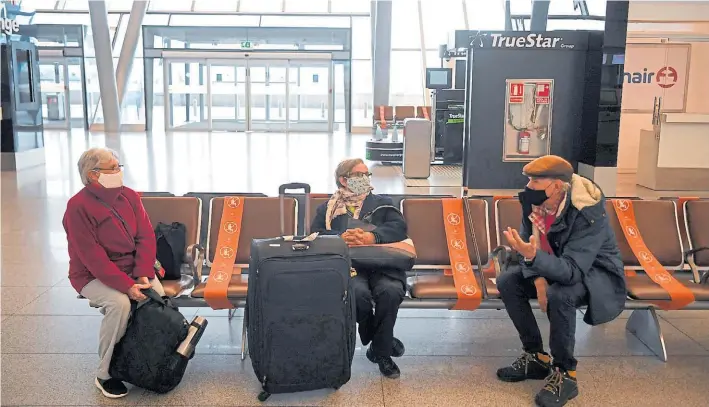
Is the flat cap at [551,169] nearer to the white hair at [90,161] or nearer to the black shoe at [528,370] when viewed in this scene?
the black shoe at [528,370]

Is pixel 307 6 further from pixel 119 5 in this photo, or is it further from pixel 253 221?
pixel 253 221

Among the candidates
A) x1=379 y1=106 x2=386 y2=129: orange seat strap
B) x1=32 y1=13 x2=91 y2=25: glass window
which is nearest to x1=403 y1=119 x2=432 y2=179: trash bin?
x1=379 y1=106 x2=386 y2=129: orange seat strap

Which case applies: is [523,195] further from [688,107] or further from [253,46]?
[253,46]

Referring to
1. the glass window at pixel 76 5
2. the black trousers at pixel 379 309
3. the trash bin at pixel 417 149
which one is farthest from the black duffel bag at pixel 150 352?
the glass window at pixel 76 5

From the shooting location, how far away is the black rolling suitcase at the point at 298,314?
10.1ft

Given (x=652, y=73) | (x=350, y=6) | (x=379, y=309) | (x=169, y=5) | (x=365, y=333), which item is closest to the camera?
(x=379, y=309)

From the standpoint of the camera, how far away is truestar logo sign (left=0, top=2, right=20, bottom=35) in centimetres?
1195

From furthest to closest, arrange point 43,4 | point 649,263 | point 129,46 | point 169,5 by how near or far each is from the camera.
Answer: point 43,4, point 169,5, point 129,46, point 649,263

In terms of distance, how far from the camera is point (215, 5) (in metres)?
22.2

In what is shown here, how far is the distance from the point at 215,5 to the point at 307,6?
3.12 metres

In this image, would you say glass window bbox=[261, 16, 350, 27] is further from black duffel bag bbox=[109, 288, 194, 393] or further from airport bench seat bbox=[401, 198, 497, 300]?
black duffel bag bbox=[109, 288, 194, 393]

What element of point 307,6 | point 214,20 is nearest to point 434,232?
point 307,6

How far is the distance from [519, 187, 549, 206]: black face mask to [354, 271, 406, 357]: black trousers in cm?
80

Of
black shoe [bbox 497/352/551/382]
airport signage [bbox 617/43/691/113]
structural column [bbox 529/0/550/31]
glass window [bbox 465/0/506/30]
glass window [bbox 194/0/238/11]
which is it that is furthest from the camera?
glass window [bbox 194/0/238/11]
